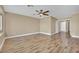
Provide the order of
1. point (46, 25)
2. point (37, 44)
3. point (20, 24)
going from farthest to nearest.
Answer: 1. point (46, 25)
2. point (37, 44)
3. point (20, 24)

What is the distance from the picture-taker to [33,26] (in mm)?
3572

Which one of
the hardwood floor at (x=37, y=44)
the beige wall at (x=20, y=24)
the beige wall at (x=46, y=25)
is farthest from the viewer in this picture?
the beige wall at (x=46, y=25)

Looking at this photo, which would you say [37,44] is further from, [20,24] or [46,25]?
[20,24]

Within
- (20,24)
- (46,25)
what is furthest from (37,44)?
(20,24)

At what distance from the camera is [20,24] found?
3.41 meters

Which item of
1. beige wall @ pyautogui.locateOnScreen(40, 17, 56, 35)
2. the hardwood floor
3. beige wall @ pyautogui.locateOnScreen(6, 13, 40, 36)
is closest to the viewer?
beige wall @ pyautogui.locateOnScreen(6, 13, 40, 36)

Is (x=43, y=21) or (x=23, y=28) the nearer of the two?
(x=23, y=28)

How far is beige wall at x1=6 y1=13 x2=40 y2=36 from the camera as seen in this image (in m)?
2.95

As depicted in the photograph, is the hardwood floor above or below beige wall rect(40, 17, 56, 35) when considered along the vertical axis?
below

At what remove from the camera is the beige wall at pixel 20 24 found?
2.95m

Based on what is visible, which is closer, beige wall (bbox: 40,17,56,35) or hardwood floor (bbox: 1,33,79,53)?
hardwood floor (bbox: 1,33,79,53)
